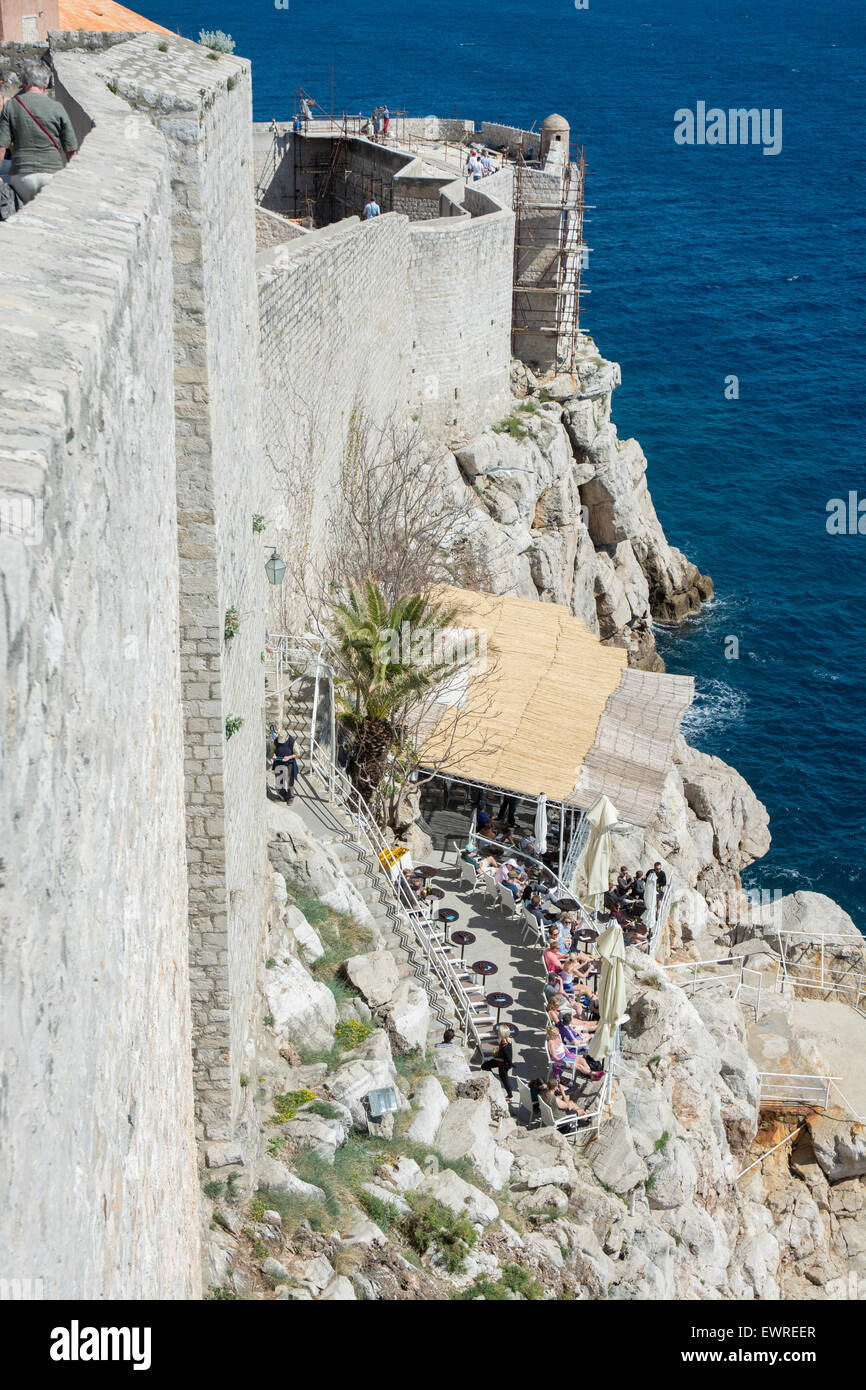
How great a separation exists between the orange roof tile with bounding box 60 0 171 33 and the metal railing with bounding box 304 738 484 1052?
10.3 m

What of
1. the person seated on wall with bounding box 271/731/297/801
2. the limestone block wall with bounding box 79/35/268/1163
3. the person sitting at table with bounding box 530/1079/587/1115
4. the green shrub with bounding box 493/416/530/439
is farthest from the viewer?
the green shrub with bounding box 493/416/530/439

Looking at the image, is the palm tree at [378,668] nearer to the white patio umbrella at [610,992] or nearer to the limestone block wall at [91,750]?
the white patio umbrella at [610,992]

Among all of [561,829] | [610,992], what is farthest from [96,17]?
[610,992]

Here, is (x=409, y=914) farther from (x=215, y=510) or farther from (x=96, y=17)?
(x=96, y=17)

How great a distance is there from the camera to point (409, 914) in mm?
16172

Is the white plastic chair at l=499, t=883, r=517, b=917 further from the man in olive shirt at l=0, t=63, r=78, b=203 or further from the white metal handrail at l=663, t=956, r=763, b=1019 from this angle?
the man in olive shirt at l=0, t=63, r=78, b=203

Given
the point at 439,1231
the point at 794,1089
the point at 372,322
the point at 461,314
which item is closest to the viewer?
the point at 439,1231

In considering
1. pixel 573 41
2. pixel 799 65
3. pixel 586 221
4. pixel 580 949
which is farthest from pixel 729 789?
pixel 573 41

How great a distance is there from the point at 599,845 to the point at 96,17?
44.9ft

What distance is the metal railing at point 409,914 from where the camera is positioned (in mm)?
15562

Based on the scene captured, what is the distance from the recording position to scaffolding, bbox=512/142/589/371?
3356 centimetres

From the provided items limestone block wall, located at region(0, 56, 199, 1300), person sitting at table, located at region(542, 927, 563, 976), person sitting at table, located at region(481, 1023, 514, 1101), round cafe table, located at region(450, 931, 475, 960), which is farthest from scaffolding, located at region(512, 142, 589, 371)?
limestone block wall, located at region(0, 56, 199, 1300)
